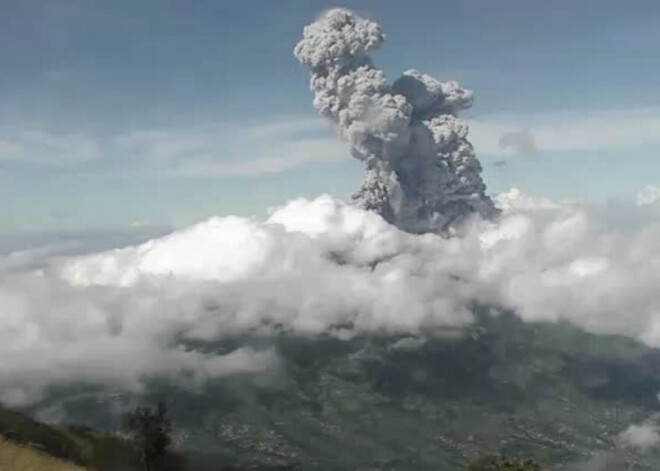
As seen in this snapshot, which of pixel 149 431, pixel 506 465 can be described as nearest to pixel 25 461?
pixel 149 431

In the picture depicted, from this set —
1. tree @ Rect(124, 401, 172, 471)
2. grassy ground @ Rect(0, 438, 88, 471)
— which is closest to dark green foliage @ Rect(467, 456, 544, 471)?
tree @ Rect(124, 401, 172, 471)

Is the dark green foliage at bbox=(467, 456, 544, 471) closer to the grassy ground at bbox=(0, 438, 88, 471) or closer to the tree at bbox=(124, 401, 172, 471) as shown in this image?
the tree at bbox=(124, 401, 172, 471)

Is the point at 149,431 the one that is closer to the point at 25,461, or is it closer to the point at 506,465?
the point at 25,461

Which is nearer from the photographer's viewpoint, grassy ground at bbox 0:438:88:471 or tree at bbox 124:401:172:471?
grassy ground at bbox 0:438:88:471

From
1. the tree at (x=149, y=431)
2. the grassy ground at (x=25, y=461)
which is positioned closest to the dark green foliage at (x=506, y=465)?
the tree at (x=149, y=431)

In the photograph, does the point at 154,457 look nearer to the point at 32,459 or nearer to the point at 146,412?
the point at 146,412
